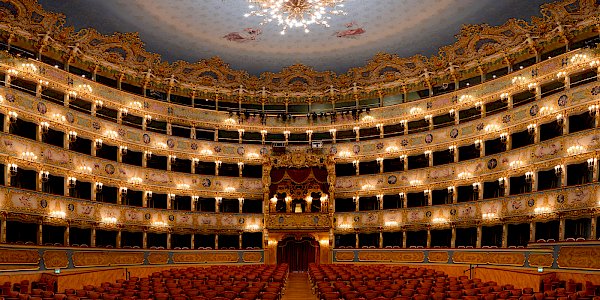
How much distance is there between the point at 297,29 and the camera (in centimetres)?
2867

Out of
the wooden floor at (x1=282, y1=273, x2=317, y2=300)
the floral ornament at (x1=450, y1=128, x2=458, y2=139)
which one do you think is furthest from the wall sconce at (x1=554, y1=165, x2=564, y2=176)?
the wooden floor at (x1=282, y1=273, x2=317, y2=300)

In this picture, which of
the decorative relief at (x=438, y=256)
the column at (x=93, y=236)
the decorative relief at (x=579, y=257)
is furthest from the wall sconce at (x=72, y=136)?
the decorative relief at (x=579, y=257)

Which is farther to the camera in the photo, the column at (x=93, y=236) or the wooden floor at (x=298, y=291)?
the column at (x=93, y=236)

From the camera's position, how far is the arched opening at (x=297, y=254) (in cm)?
3506

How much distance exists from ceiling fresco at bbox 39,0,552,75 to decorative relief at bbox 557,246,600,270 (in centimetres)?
1312

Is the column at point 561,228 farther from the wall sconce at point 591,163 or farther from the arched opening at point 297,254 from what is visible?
the arched opening at point 297,254

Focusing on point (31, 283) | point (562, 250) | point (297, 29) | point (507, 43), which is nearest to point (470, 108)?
point (507, 43)

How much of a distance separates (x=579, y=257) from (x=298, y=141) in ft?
71.2

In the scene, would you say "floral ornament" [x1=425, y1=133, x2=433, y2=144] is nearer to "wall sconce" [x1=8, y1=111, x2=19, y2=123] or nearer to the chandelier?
the chandelier

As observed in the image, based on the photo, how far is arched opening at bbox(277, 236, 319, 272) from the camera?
35.1 meters

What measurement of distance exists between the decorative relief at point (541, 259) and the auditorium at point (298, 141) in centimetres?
7

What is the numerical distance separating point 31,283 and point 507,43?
25056mm

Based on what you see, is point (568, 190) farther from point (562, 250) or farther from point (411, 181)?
point (411, 181)

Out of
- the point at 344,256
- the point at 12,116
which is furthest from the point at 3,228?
the point at 344,256
